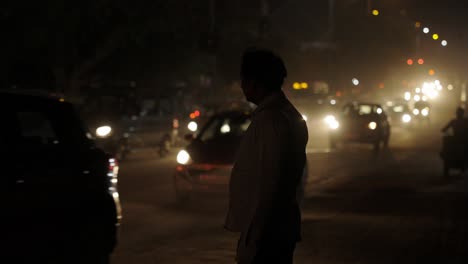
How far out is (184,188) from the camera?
16125 millimetres

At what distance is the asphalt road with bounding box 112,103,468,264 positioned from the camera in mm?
11016

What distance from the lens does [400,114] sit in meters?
54.2

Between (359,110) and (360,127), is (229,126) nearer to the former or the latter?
(360,127)

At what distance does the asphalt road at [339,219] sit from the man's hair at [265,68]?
5144 mm

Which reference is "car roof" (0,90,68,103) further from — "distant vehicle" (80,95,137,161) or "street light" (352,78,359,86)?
"street light" (352,78,359,86)

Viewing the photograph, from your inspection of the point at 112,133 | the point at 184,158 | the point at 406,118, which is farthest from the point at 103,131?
the point at 406,118

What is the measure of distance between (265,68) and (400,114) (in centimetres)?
4949

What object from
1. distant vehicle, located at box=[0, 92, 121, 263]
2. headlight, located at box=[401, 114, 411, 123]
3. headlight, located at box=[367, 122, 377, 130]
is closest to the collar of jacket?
distant vehicle, located at box=[0, 92, 121, 263]

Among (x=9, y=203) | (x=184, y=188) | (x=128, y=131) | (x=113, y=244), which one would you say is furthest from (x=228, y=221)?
(x=128, y=131)

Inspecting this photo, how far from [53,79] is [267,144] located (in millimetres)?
34432

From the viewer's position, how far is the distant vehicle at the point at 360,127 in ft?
105

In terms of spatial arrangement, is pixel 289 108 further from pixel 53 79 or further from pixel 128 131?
pixel 53 79

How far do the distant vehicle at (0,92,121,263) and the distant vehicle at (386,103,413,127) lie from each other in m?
45.9

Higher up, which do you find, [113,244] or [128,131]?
[128,131]
